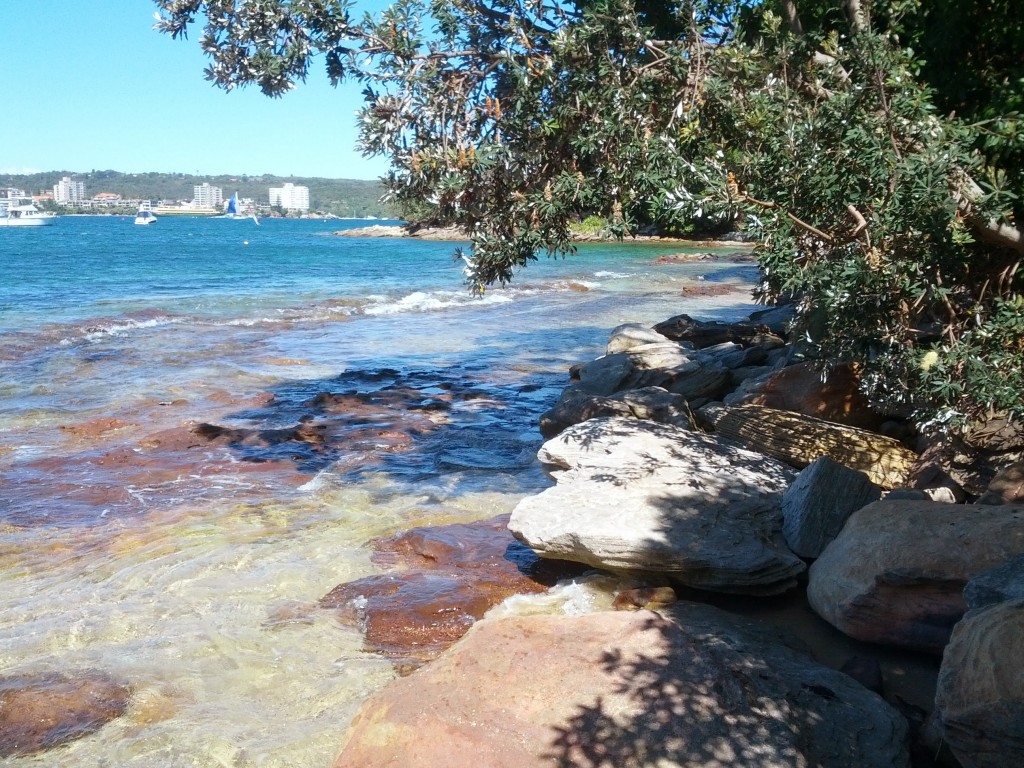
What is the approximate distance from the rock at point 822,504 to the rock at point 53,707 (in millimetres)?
4487

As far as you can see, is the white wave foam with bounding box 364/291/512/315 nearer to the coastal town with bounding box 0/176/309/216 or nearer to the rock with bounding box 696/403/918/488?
the rock with bounding box 696/403/918/488

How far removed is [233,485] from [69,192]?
187m

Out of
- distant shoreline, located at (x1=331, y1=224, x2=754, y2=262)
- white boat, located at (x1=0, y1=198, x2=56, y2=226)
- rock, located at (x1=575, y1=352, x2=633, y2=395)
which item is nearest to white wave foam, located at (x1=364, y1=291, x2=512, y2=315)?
distant shoreline, located at (x1=331, y1=224, x2=754, y2=262)

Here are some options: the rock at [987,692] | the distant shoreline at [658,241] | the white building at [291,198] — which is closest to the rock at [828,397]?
the distant shoreline at [658,241]

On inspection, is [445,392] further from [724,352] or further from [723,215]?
[723,215]

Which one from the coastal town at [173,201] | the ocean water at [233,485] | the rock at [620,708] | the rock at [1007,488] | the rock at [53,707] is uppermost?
the coastal town at [173,201]

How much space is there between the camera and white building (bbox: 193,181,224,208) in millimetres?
176350

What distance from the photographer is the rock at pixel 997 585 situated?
13.2 ft

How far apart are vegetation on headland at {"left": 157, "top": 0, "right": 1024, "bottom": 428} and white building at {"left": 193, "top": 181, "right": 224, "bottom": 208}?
7006 inches

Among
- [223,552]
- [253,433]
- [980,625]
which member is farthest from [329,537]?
[980,625]

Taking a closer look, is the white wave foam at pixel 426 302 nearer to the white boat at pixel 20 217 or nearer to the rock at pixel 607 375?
the rock at pixel 607 375

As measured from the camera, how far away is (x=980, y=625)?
3820 millimetres

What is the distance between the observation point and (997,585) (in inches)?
161

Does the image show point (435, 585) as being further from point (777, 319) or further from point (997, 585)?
point (777, 319)
